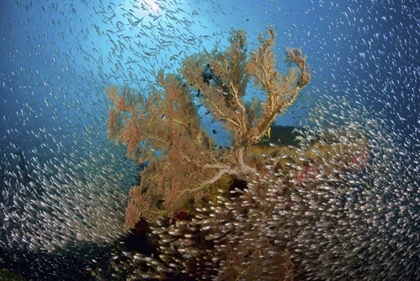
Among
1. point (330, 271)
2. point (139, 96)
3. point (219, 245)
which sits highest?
point (139, 96)

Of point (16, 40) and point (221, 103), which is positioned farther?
point (16, 40)

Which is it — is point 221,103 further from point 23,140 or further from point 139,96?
point 23,140

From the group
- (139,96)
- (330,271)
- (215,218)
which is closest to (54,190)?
(139,96)

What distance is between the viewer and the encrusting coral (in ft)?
21.2

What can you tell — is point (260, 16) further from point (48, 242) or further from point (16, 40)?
point (16, 40)

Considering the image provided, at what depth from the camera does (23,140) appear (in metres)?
17.8

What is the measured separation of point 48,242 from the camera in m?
8.22

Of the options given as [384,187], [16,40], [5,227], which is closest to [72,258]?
[5,227]

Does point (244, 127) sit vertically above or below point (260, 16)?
below

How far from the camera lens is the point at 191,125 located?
7.44 meters

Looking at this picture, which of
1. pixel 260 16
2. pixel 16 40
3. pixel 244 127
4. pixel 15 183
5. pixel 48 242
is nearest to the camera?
pixel 244 127

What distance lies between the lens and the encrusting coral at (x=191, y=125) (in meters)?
6.47

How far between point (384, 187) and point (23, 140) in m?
18.0

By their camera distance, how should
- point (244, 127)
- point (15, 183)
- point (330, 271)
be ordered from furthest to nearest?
point (15, 183)
point (244, 127)
point (330, 271)
